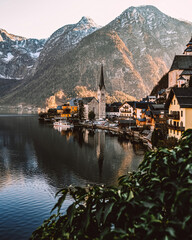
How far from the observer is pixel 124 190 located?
8375 millimetres

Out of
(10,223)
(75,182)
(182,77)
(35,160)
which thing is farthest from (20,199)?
(182,77)

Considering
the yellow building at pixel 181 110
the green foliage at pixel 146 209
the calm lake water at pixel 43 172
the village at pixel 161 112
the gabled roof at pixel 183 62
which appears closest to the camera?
the green foliage at pixel 146 209

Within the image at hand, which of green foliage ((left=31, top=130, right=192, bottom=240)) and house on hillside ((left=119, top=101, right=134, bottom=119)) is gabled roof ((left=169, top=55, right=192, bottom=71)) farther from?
green foliage ((left=31, top=130, right=192, bottom=240))

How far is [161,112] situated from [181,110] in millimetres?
30144

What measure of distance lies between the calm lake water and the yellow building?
1139cm

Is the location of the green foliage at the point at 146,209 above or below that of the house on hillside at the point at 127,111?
below

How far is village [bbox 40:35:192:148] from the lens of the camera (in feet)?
179

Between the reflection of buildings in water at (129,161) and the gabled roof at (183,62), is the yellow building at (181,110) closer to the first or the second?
the reflection of buildings in water at (129,161)

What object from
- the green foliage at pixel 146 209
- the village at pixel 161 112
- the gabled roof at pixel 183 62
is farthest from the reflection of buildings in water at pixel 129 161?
the gabled roof at pixel 183 62

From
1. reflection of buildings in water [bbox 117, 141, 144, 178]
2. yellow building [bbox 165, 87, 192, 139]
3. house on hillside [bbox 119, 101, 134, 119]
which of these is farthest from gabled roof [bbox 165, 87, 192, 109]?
house on hillside [bbox 119, 101, 134, 119]

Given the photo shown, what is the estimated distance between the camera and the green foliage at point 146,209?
6.78 m

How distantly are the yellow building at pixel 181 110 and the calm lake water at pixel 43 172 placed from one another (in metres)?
11.4

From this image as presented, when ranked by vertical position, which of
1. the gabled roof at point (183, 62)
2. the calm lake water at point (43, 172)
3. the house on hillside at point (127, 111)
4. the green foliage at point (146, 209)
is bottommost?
the calm lake water at point (43, 172)

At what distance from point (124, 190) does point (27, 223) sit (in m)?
21.9
